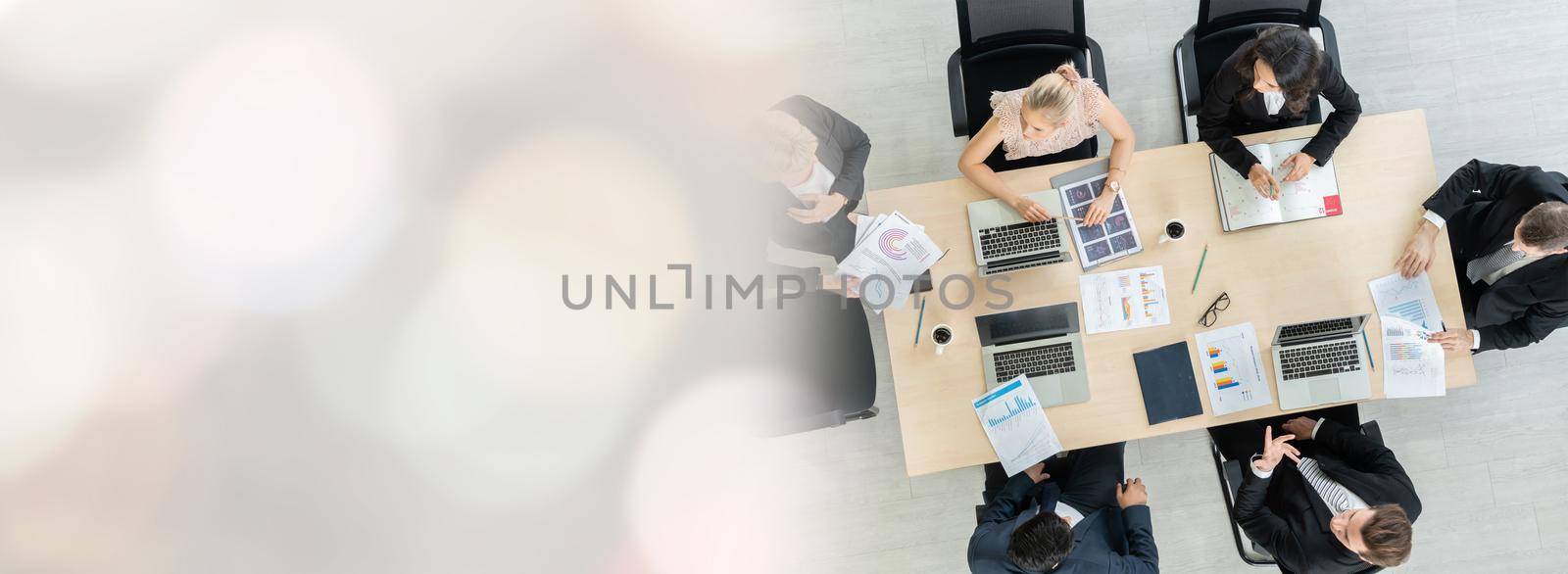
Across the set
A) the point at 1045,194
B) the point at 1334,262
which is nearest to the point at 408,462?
the point at 1045,194

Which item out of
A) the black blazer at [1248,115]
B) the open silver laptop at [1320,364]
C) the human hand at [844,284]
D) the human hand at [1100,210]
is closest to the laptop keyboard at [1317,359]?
the open silver laptop at [1320,364]

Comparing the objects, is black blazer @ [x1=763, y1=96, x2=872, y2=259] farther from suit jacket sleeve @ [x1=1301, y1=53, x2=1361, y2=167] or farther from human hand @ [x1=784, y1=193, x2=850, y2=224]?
suit jacket sleeve @ [x1=1301, y1=53, x2=1361, y2=167]

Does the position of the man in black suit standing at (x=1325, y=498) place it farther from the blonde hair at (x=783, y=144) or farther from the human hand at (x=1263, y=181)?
the blonde hair at (x=783, y=144)

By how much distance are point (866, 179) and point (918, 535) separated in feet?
5.08

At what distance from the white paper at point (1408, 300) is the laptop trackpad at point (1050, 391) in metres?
1.09

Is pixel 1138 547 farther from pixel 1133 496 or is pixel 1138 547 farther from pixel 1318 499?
pixel 1318 499

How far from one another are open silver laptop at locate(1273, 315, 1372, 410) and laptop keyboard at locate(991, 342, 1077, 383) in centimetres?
67

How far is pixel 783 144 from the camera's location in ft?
7.44

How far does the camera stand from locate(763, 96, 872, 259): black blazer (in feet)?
8.05

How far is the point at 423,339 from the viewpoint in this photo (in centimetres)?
334

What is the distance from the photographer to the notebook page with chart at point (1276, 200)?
2375mm

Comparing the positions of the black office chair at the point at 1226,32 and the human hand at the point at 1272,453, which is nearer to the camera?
the human hand at the point at 1272,453

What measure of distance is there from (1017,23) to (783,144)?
1.02 metres

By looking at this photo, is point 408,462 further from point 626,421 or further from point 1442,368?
point 1442,368
